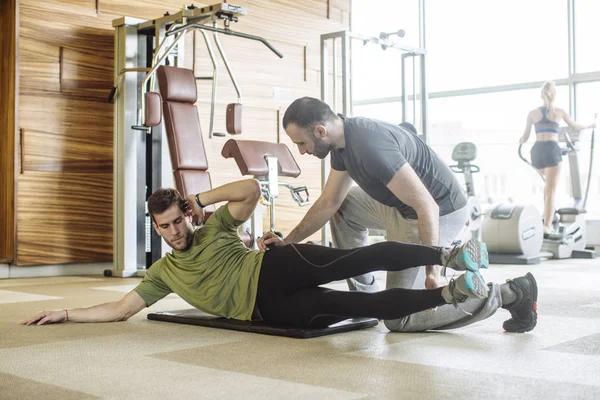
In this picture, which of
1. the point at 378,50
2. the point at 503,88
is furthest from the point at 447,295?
the point at 378,50

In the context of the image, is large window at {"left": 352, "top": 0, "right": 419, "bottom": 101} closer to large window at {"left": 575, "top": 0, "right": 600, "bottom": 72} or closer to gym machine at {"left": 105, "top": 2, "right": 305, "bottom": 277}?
large window at {"left": 575, "top": 0, "right": 600, "bottom": 72}

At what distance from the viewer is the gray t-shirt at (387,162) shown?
2.58 m

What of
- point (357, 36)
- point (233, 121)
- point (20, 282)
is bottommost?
point (20, 282)

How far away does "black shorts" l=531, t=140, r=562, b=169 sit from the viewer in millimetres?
6582

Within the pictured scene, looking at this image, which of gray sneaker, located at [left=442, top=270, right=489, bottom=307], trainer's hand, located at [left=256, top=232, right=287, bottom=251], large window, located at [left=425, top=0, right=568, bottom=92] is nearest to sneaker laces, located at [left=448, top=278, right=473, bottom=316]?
gray sneaker, located at [left=442, top=270, right=489, bottom=307]

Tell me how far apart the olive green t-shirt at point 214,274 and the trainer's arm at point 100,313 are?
0.07 meters

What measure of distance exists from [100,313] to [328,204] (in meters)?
1.00

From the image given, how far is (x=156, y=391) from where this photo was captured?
5.76ft

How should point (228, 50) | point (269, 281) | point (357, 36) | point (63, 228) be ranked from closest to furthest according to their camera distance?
point (269, 281), point (357, 36), point (63, 228), point (228, 50)

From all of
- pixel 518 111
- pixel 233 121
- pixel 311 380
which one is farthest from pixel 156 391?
pixel 518 111

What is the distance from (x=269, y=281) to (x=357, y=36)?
2.64 m

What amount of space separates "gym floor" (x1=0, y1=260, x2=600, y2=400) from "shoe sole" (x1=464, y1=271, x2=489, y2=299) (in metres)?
0.19

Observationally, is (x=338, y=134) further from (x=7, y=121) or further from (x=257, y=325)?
(x=7, y=121)

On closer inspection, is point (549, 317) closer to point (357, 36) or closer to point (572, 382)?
point (572, 382)
